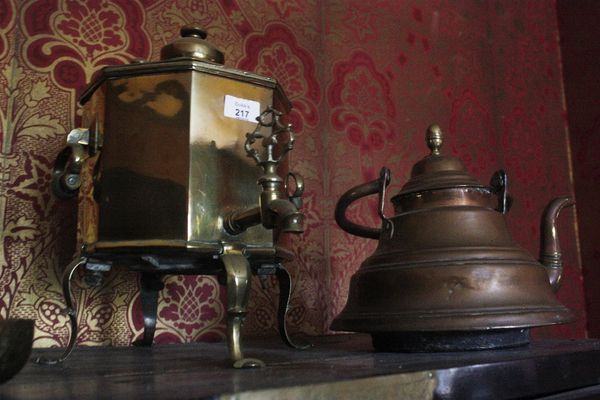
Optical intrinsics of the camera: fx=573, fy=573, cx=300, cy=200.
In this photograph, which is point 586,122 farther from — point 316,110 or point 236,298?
point 236,298

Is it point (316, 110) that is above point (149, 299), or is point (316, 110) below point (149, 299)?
above

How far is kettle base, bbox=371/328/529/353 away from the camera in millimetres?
719

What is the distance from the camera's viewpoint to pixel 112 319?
0.99 m

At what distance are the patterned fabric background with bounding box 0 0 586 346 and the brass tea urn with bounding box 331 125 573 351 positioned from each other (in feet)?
1.34

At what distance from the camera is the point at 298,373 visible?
21.5 inches

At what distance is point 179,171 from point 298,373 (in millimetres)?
303

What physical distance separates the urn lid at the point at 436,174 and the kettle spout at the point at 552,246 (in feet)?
0.56

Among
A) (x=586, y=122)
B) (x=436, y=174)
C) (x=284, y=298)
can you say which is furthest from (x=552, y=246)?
(x=586, y=122)

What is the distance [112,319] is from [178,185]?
401mm

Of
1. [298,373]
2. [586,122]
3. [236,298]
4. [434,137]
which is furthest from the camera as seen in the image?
[586,122]

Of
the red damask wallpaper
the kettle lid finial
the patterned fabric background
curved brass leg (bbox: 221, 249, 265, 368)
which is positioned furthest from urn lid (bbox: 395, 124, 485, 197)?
the red damask wallpaper

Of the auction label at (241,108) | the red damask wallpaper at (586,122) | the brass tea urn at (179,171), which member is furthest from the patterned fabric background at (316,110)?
the auction label at (241,108)

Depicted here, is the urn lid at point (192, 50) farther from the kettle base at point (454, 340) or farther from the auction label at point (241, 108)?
the kettle base at point (454, 340)

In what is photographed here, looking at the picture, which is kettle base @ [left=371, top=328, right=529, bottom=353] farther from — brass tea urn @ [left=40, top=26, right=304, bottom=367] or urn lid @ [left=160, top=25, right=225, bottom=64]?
urn lid @ [left=160, top=25, right=225, bottom=64]
